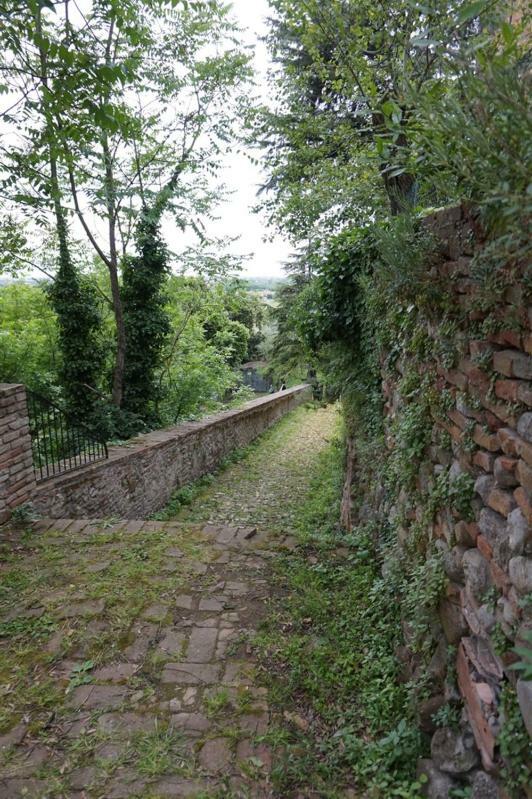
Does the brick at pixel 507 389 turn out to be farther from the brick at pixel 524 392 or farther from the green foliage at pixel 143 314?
the green foliage at pixel 143 314

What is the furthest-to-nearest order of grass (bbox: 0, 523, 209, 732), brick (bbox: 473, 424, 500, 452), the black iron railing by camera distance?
1. the black iron railing
2. grass (bbox: 0, 523, 209, 732)
3. brick (bbox: 473, 424, 500, 452)

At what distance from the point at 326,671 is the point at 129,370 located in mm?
6927

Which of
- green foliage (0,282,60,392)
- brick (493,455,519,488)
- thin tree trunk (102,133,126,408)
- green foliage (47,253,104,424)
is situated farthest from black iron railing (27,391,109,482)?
brick (493,455,519,488)

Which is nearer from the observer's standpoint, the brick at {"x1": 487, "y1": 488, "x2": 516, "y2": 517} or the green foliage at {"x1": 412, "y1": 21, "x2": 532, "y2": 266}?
the green foliage at {"x1": 412, "y1": 21, "x2": 532, "y2": 266}

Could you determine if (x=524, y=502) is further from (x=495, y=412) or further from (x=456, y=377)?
(x=456, y=377)

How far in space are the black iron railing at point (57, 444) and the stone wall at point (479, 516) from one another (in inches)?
160

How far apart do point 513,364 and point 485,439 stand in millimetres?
319

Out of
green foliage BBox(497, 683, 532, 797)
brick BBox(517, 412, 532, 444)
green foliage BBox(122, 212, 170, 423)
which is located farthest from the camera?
green foliage BBox(122, 212, 170, 423)

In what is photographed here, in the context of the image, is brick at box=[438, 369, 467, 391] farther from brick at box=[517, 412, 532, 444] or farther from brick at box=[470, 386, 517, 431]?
brick at box=[517, 412, 532, 444]

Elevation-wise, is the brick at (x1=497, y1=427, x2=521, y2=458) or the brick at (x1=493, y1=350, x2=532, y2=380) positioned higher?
the brick at (x1=493, y1=350, x2=532, y2=380)

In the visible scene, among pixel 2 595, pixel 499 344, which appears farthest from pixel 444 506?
pixel 2 595

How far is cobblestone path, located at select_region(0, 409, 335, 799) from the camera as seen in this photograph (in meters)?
1.91

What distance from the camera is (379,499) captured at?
3584 mm

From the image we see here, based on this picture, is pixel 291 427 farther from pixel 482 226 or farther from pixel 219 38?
pixel 482 226
